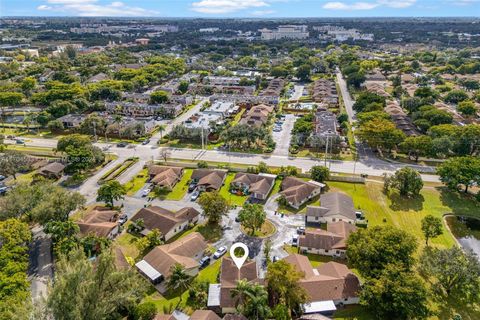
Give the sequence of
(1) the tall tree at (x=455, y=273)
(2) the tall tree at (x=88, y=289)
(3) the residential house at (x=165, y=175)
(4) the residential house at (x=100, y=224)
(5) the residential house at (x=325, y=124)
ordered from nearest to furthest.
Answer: (2) the tall tree at (x=88, y=289)
(1) the tall tree at (x=455, y=273)
(4) the residential house at (x=100, y=224)
(3) the residential house at (x=165, y=175)
(5) the residential house at (x=325, y=124)

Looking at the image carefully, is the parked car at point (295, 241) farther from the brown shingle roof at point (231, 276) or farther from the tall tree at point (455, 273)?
the tall tree at point (455, 273)

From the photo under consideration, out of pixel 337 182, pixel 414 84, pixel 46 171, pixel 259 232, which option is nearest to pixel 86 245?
pixel 259 232

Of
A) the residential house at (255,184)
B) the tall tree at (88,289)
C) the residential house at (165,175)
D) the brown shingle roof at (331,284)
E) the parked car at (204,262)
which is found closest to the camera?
the tall tree at (88,289)

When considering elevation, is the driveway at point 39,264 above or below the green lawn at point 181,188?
below

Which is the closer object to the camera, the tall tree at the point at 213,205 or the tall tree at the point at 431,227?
the tall tree at the point at 431,227

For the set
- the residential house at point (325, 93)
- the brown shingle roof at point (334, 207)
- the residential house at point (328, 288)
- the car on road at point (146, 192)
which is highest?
the residential house at point (325, 93)

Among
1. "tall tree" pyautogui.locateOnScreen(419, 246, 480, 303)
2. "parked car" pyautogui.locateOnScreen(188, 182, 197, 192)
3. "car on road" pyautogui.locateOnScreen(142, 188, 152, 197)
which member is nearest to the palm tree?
"car on road" pyautogui.locateOnScreen(142, 188, 152, 197)

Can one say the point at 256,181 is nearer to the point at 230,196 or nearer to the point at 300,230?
the point at 230,196

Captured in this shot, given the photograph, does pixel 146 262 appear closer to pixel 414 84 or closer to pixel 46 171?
pixel 46 171

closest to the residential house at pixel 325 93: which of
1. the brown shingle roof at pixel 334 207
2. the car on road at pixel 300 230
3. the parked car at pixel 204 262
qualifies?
the brown shingle roof at pixel 334 207
